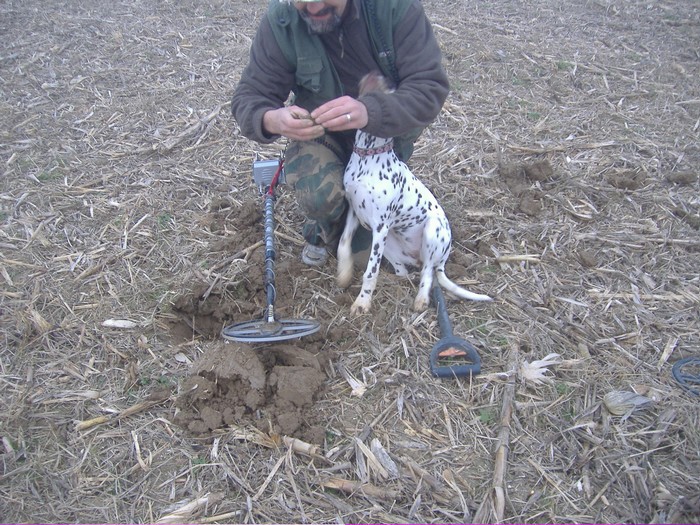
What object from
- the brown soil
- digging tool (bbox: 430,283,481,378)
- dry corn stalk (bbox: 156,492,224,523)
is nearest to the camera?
dry corn stalk (bbox: 156,492,224,523)

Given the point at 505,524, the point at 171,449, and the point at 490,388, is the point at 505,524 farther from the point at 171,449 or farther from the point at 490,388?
the point at 171,449

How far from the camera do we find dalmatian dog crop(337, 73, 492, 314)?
3338 mm

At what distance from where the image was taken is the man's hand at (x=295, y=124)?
9.91ft

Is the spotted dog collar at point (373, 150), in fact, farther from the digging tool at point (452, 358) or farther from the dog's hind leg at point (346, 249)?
the digging tool at point (452, 358)

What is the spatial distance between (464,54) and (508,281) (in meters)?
3.98

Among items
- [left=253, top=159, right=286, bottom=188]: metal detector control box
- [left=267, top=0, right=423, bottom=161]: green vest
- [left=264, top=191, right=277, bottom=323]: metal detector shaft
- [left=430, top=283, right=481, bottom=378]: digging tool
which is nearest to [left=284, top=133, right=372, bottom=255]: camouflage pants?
[left=264, top=191, right=277, bottom=323]: metal detector shaft

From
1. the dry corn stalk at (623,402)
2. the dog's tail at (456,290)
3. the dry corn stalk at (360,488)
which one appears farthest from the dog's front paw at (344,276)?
the dry corn stalk at (623,402)

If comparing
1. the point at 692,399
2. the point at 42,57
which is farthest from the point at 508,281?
the point at 42,57

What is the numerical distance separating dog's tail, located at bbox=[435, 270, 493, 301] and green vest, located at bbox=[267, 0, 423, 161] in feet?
4.32

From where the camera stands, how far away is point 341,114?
9.55 feet

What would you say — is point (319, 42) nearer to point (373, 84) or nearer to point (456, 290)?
point (373, 84)

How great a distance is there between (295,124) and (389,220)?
2.89 ft

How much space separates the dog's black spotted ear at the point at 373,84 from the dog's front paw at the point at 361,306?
4.25 ft

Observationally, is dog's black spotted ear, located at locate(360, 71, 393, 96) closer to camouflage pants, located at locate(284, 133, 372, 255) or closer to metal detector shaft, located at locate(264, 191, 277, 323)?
camouflage pants, located at locate(284, 133, 372, 255)
